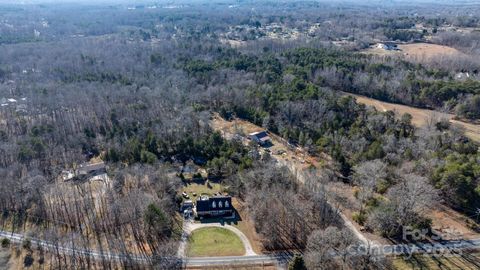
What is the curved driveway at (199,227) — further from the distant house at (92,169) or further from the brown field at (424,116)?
the brown field at (424,116)

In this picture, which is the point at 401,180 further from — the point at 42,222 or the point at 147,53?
the point at 147,53

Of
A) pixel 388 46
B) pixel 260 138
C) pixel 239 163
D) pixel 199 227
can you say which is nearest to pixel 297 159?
pixel 260 138

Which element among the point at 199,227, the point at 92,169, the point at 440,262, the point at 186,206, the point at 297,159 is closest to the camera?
the point at 440,262

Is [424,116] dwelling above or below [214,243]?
above

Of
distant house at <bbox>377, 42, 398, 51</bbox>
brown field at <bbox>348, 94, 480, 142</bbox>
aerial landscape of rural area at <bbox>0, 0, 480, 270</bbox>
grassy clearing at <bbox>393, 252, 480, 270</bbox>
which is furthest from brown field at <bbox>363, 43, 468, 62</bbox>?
grassy clearing at <bbox>393, 252, 480, 270</bbox>

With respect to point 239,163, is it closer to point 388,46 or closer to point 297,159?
point 297,159

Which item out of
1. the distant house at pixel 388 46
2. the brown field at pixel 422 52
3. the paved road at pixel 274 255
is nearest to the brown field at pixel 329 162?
the paved road at pixel 274 255

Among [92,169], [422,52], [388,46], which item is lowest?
[92,169]

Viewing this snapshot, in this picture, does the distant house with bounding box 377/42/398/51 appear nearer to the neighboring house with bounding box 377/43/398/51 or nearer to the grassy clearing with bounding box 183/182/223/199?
the neighboring house with bounding box 377/43/398/51
